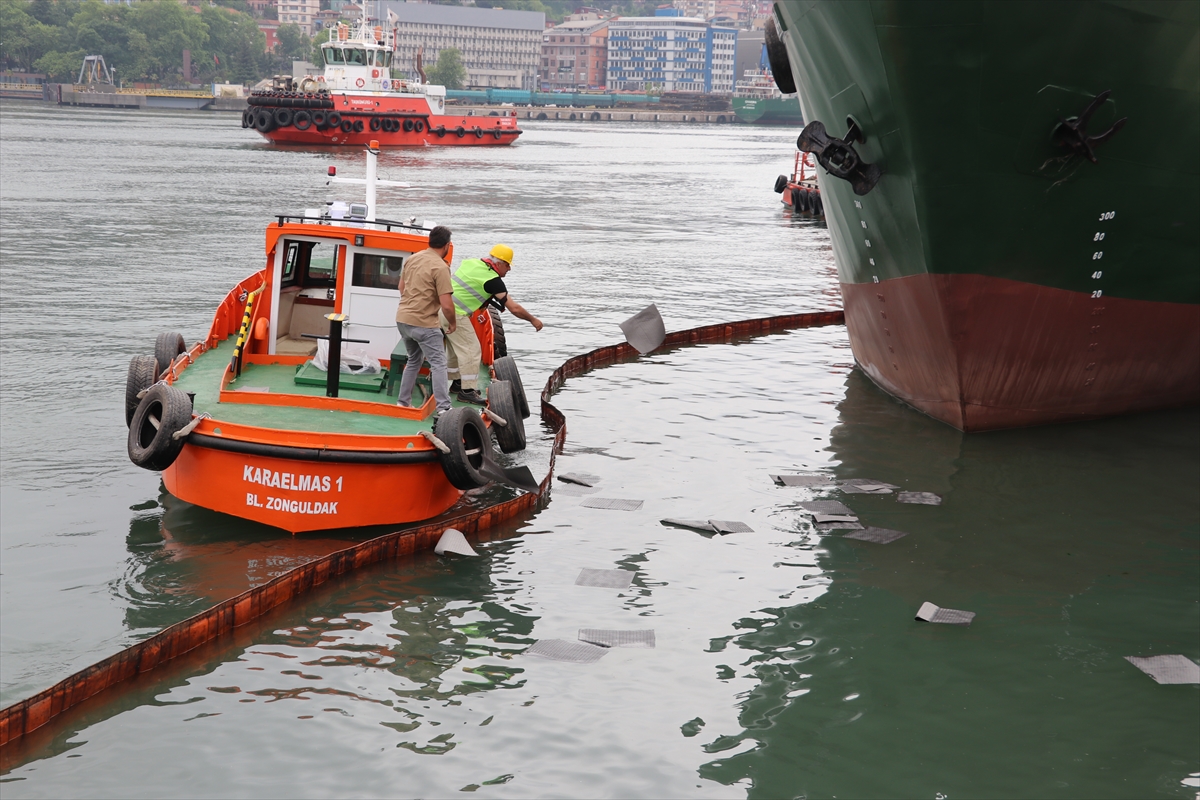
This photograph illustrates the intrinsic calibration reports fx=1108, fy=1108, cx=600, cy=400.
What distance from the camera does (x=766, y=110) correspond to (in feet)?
522

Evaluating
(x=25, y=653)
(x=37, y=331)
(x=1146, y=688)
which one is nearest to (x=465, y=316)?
(x=25, y=653)

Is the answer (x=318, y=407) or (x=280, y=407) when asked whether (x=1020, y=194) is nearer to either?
(x=318, y=407)

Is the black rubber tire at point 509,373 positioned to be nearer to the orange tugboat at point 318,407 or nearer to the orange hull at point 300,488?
the orange tugboat at point 318,407

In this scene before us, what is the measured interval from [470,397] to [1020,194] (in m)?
5.29

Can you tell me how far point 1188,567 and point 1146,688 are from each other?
88.0 inches

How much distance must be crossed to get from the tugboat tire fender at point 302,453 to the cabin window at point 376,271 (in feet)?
7.72

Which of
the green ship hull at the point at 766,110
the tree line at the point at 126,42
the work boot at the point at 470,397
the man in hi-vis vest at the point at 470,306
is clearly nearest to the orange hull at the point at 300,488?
the work boot at the point at 470,397

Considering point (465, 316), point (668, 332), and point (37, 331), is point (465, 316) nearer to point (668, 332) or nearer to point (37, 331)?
point (668, 332)

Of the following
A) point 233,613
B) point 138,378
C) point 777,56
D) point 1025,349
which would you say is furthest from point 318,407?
point 777,56

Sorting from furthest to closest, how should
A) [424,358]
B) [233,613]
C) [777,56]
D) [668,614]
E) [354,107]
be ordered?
[354,107]
[777,56]
[424,358]
[668,614]
[233,613]

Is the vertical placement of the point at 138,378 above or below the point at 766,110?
below

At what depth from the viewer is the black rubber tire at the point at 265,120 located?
63.0 metres

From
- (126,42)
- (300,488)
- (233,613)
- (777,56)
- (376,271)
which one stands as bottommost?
(233,613)

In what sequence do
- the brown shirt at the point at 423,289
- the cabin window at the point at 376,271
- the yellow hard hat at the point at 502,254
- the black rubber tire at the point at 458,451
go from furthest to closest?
the yellow hard hat at the point at 502,254
the cabin window at the point at 376,271
the brown shirt at the point at 423,289
the black rubber tire at the point at 458,451
